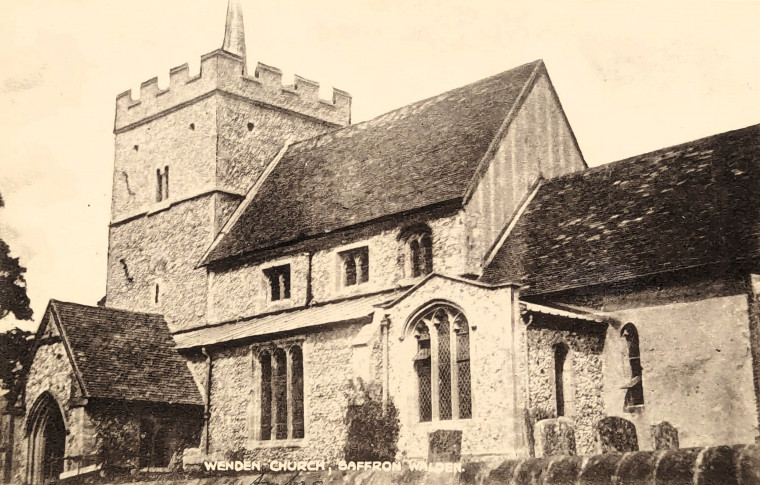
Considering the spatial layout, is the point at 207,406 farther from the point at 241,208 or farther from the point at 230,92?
the point at 230,92

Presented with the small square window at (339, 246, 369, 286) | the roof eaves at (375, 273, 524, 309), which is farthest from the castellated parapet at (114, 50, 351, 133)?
the roof eaves at (375, 273, 524, 309)

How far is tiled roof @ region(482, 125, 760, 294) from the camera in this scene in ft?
62.7

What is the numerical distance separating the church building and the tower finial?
8 cm

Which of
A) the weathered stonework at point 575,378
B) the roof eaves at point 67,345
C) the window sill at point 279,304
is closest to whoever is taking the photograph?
the weathered stonework at point 575,378

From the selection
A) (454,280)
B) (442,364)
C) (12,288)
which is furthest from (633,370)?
(12,288)

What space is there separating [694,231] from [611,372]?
3390mm

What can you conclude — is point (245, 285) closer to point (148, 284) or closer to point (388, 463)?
point (148, 284)

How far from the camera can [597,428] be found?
595 inches

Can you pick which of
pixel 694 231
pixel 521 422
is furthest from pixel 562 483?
pixel 694 231

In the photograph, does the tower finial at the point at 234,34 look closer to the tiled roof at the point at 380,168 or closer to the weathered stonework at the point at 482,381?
the tiled roof at the point at 380,168

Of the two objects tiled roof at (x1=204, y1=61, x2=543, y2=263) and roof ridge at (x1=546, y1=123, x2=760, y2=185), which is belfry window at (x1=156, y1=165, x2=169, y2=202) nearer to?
tiled roof at (x1=204, y1=61, x2=543, y2=263)

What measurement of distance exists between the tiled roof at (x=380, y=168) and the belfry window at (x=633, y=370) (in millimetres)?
5234

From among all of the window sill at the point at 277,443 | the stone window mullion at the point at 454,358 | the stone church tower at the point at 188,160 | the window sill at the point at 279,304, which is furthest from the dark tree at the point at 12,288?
the stone window mullion at the point at 454,358

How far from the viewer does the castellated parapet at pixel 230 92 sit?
101 ft
